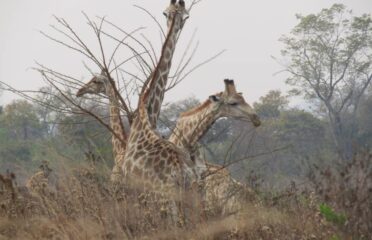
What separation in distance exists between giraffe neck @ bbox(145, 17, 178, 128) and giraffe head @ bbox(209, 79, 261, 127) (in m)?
1.54

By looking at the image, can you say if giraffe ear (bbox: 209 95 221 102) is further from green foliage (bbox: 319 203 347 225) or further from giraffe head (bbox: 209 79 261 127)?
green foliage (bbox: 319 203 347 225)

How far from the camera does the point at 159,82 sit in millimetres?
6758

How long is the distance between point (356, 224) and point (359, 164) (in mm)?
778

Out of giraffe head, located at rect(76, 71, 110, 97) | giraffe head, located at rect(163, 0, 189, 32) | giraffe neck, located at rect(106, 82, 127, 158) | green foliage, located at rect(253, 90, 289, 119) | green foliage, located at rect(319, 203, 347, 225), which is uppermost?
green foliage, located at rect(253, 90, 289, 119)

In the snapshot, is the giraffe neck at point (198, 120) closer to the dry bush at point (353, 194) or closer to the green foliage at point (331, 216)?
the dry bush at point (353, 194)

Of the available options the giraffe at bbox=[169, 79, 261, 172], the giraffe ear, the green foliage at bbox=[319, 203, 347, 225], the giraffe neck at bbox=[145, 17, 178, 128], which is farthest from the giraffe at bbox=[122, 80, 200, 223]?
the giraffe at bbox=[169, 79, 261, 172]

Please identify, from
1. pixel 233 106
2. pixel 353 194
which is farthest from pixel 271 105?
pixel 353 194

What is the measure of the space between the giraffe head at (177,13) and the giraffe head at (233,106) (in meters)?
1.70

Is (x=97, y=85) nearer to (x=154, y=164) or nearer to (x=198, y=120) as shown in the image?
(x=198, y=120)

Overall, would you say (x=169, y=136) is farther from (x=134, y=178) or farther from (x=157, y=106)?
(x=134, y=178)

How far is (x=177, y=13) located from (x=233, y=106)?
2.23 metres

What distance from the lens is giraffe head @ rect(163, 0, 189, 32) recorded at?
6.86 m

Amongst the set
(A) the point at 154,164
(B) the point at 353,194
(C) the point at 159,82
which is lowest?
(B) the point at 353,194

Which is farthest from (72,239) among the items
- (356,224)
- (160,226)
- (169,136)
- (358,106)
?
(358,106)
